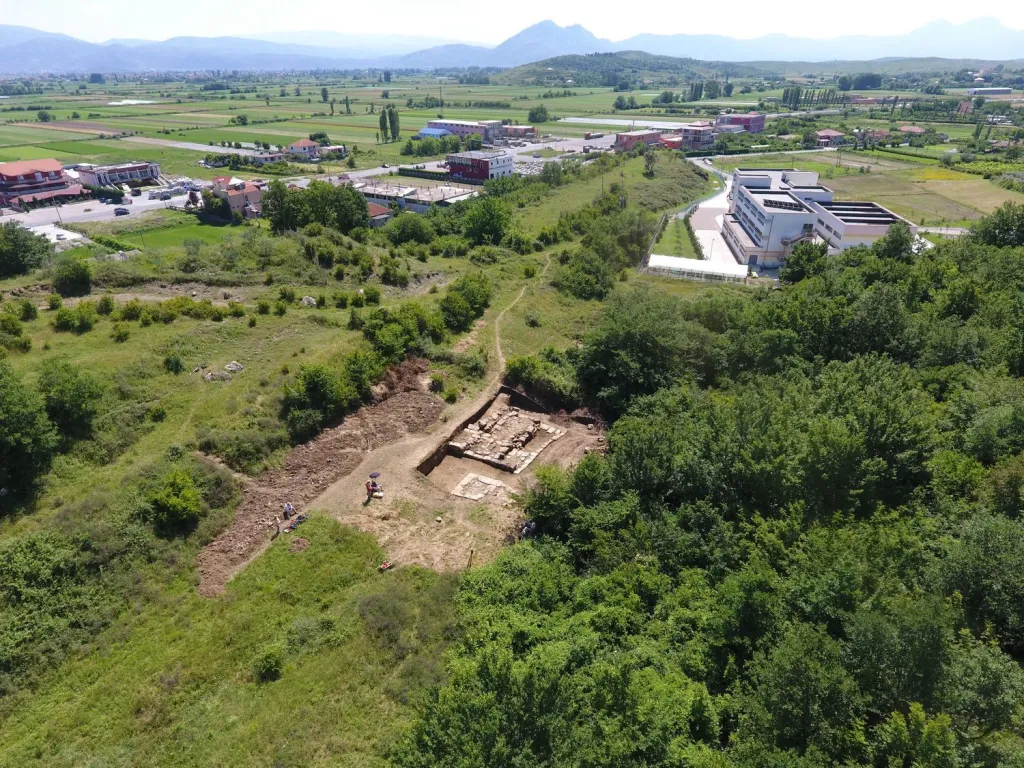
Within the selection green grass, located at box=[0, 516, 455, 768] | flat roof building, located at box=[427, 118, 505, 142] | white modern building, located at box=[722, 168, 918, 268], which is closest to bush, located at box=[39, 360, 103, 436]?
→ green grass, located at box=[0, 516, 455, 768]

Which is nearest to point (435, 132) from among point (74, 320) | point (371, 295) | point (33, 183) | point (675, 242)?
point (33, 183)

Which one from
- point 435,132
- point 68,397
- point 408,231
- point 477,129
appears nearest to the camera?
point 68,397

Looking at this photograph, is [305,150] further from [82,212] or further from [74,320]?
[74,320]

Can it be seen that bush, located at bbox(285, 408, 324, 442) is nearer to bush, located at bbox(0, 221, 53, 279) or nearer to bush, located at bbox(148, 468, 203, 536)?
bush, located at bbox(148, 468, 203, 536)

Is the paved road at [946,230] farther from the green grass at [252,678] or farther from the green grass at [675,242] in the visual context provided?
the green grass at [252,678]

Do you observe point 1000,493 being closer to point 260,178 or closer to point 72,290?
point 72,290

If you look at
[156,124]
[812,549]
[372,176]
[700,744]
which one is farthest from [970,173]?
[156,124]
